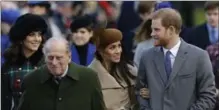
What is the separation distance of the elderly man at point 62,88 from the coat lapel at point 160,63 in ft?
2.04

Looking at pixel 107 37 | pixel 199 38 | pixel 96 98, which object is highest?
pixel 107 37

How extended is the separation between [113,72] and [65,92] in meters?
0.97

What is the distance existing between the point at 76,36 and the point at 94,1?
343cm

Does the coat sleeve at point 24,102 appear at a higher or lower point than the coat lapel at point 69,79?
lower

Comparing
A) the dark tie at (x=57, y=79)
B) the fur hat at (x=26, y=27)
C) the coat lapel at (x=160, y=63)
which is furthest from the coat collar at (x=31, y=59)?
the coat lapel at (x=160, y=63)

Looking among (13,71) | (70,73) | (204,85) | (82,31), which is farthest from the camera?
(82,31)

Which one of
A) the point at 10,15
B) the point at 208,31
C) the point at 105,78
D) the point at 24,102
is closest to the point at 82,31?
the point at 10,15

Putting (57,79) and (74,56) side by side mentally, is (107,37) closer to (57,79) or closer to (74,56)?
(57,79)

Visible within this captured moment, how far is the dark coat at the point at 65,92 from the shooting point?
8070 millimetres

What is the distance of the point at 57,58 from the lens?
26.0 ft

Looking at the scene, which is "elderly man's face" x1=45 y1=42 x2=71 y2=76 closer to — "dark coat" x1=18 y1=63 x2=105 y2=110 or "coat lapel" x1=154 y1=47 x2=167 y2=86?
"dark coat" x1=18 y1=63 x2=105 y2=110

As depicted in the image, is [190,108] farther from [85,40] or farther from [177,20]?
[85,40]

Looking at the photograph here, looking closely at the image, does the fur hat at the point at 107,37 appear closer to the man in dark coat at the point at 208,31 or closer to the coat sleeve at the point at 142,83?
the coat sleeve at the point at 142,83

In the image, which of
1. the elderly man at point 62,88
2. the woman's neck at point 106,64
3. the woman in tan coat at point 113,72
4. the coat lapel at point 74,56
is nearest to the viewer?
the elderly man at point 62,88
